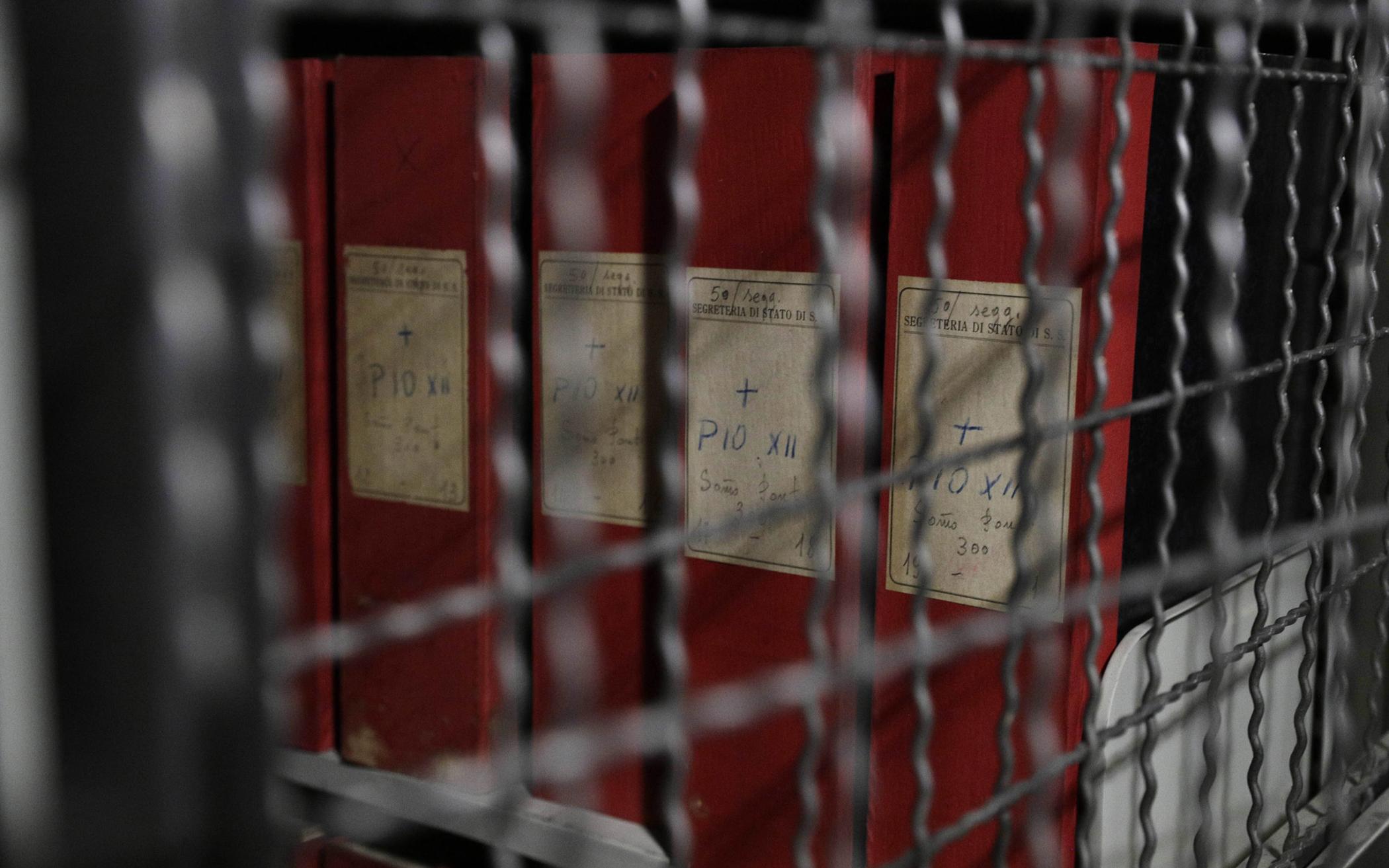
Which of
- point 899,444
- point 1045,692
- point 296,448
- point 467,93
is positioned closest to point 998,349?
point 899,444

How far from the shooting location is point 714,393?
0.79 meters

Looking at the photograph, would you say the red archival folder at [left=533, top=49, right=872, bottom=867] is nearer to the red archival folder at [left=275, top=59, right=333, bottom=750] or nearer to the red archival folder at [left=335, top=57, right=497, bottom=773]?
the red archival folder at [left=335, top=57, right=497, bottom=773]

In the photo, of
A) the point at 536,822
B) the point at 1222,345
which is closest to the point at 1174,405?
the point at 1222,345

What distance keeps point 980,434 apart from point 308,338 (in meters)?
0.48

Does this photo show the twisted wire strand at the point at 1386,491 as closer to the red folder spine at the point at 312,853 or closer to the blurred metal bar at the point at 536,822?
the blurred metal bar at the point at 536,822

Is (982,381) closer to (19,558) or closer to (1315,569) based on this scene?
(1315,569)

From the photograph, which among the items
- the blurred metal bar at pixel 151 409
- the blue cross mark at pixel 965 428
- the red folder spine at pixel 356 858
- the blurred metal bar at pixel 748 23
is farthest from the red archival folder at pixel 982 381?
the blurred metal bar at pixel 151 409

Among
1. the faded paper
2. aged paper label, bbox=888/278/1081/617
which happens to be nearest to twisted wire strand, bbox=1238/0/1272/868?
aged paper label, bbox=888/278/1081/617

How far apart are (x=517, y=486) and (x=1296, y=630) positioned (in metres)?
0.86

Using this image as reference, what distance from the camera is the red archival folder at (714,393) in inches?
29.6

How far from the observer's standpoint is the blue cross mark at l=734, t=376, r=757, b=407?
2.53 ft

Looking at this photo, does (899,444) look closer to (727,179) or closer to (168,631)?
(727,179)

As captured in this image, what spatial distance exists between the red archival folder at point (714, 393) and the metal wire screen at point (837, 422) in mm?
14

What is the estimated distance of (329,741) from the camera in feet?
3.18
